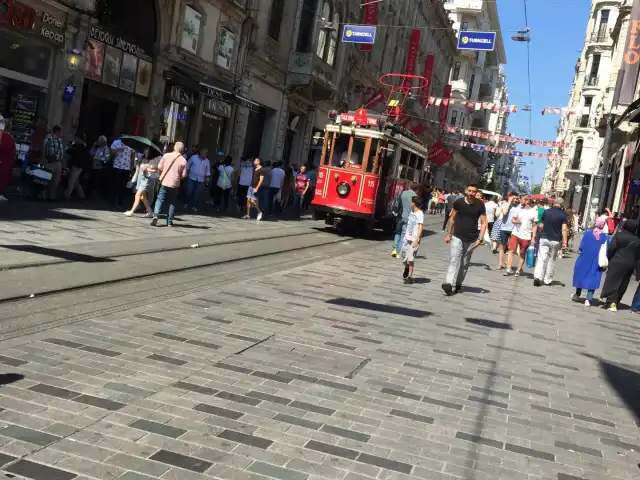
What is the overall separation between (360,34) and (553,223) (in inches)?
535

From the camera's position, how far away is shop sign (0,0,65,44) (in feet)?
48.2

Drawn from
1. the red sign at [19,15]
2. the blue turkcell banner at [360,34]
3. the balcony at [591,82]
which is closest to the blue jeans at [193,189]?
A: the red sign at [19,15]

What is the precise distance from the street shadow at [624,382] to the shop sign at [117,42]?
14.7 metres

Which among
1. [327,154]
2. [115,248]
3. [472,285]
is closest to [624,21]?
[327,154]

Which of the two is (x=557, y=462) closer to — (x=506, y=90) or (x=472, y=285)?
(x=472, y=285)

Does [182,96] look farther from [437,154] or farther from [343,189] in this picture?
[437,154]

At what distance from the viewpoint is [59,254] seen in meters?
8.98

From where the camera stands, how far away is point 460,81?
240ft

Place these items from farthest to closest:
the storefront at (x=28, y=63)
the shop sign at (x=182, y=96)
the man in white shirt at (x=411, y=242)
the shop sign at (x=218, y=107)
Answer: the shop sign at (x=218, y=107)
the shop sign at (x=182, y=96)
the storefront at (x=28, y=63)
the man in white shirt at (x=411, y=242)

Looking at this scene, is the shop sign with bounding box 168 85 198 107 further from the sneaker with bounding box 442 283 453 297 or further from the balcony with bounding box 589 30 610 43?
the balcony with bounding box 589 30 610 43

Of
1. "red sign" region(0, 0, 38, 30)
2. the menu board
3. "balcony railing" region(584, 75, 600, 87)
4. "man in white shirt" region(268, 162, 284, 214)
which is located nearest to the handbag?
"man in white shirt" region(268, 162, 284, 214)

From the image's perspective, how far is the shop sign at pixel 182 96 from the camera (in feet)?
72.1

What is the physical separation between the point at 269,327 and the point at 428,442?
9.13 ft

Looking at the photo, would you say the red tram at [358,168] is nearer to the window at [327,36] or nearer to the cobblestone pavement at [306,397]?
the cobblestone pavement at [306,397]
